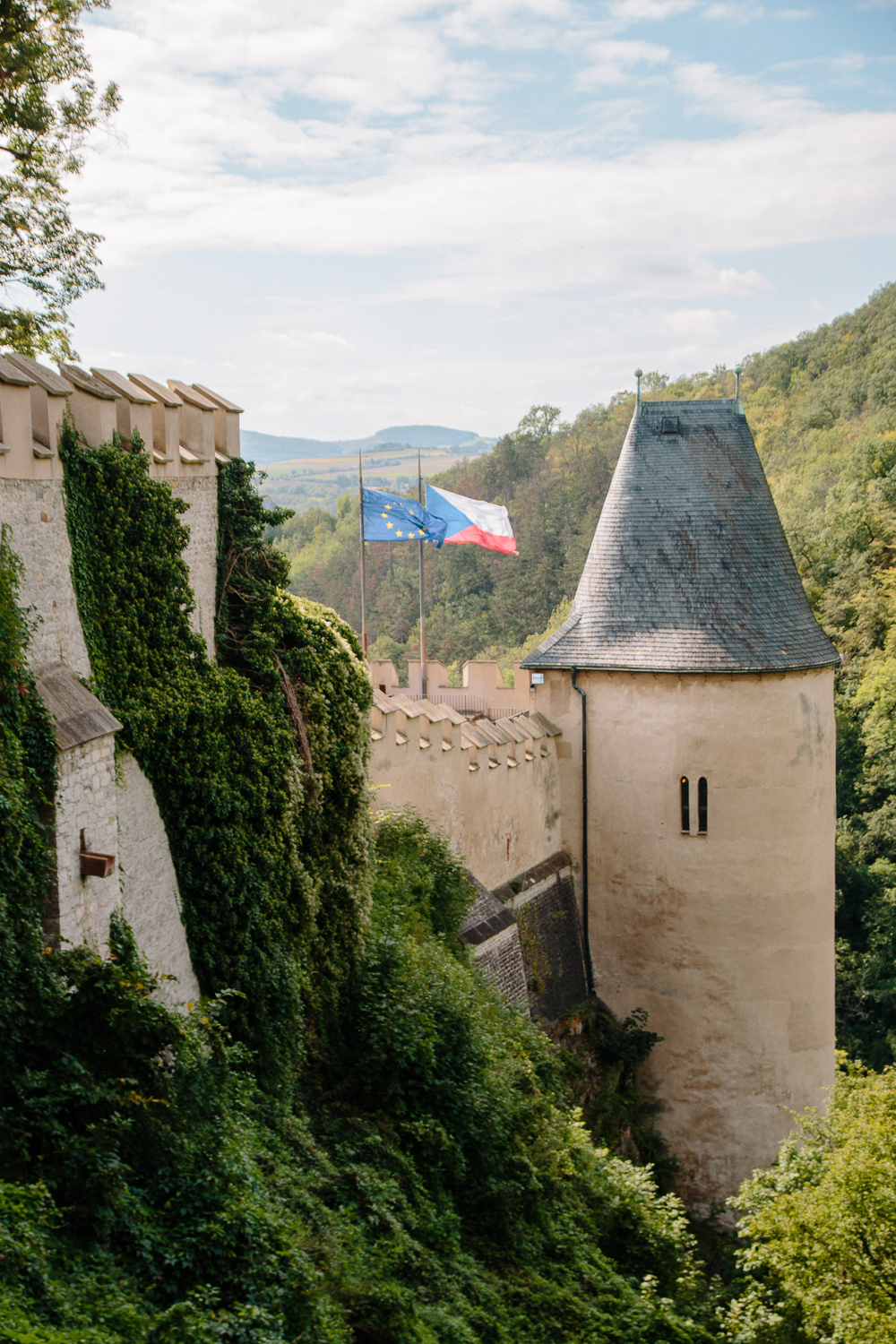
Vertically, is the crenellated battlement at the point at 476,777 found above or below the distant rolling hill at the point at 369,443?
below

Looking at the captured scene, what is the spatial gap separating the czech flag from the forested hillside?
15.0 metres

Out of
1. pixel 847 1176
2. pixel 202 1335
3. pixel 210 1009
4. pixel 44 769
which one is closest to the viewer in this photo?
pixel 202 1335

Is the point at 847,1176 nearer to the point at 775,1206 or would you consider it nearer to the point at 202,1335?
the point at 775,1206

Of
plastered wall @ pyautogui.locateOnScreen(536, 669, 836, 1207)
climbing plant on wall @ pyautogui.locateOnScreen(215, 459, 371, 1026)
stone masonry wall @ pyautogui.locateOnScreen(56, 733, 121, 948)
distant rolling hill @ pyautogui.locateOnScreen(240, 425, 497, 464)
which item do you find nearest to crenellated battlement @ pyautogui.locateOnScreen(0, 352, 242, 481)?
climbing plant on wall @ pyautogui.locateOnScreen(215, 459, 371, 1026)

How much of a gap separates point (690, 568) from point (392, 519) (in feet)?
15.9

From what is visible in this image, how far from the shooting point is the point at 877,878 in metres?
29.7

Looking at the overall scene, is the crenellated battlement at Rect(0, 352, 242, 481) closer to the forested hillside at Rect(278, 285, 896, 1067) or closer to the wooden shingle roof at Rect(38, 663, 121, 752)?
the wooden shingle roof at Rect(38, 663, 121, 752)

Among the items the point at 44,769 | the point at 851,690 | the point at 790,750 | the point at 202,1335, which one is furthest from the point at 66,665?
the point at 851,690

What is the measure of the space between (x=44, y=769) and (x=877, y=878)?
1066 inches

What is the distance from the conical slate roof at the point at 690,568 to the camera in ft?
50.9

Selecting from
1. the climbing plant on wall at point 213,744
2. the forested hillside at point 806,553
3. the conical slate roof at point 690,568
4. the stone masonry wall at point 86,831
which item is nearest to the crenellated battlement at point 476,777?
the conical slate roof at point 690,568

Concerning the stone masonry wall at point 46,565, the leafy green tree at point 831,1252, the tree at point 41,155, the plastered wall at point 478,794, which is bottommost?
the leafy green tree at point 831,1252

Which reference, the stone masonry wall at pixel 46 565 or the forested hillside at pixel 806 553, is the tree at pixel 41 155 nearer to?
the stone masonry wall at pixel 46 565

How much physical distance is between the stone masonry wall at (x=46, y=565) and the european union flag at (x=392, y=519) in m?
10.8
